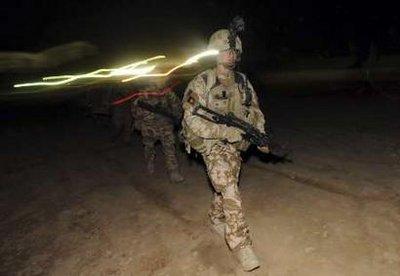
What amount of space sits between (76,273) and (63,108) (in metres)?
10.1

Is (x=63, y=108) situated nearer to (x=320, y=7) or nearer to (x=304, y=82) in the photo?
(x=304, y=82)

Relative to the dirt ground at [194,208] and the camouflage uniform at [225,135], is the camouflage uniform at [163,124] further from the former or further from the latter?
the camouflage uniform at [225,135]

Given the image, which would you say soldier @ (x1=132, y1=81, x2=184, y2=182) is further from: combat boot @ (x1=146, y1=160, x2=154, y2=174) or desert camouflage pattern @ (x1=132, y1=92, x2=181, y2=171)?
combat boot @ (x1=146, y1=160, x2=154, y2=174)

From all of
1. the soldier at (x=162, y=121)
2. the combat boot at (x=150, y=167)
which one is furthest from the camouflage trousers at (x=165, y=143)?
the combat boot at (x=150, y=167)

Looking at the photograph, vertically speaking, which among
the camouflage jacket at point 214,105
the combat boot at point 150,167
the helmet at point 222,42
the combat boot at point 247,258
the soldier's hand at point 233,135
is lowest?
the combat boot at point 150,167

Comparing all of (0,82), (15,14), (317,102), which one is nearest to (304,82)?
(317,102)

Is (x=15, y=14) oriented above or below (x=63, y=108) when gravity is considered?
above

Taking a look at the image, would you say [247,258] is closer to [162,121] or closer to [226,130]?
[226,130]

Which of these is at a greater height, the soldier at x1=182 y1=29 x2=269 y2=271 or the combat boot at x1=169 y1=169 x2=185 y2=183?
the soldier at x1=182 y1=29 x2=269 y2=271

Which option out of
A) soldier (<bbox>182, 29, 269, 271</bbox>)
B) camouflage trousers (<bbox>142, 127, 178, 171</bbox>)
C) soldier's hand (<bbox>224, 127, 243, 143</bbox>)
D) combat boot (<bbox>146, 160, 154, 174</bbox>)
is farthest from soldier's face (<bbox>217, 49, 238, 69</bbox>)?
combat boot (<bbox>146, 160, 154, 174</bbox>)

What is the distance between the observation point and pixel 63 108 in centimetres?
1411

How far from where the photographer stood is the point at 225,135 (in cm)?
465

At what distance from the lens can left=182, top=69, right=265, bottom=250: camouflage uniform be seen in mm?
4520

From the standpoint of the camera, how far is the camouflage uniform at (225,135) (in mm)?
4520
